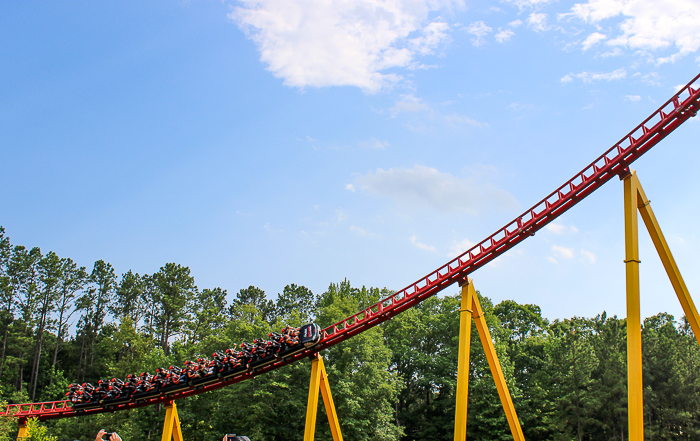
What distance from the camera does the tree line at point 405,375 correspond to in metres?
27.7

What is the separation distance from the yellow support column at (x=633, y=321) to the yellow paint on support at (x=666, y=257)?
648mm

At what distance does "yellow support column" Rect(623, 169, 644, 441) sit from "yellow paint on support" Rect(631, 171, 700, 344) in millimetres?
648

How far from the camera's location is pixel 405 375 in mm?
40344

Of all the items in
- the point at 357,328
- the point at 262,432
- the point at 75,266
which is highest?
the point at 75,266

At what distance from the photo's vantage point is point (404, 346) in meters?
39.3

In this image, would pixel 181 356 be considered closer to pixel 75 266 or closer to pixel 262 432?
pixel 262 432

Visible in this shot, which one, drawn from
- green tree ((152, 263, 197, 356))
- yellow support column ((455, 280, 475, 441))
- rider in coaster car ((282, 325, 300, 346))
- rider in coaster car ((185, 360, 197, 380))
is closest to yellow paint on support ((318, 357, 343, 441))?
rider in coaster car ((282, 325, 300, 346))

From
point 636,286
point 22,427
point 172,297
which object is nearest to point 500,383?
point 636,286

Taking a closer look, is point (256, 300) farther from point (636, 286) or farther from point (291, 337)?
point (636, 286)

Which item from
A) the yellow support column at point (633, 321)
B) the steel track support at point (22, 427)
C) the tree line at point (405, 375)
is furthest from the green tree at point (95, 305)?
the yellow support column at point (633, 321)

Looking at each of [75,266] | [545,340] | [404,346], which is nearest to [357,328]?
[404,346]

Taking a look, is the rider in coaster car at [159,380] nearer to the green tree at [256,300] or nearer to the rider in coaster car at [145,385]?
the rider in coaster car at [145,385]

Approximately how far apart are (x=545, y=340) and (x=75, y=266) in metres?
47.9

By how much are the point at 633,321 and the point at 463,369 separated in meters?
5.04
